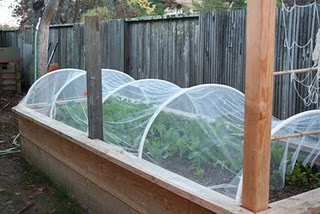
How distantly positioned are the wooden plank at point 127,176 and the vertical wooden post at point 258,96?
18 cm

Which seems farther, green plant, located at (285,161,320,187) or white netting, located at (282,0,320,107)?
white netting, located at (282,0,320,107)

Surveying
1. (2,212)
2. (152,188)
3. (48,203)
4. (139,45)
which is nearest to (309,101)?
(152,188)

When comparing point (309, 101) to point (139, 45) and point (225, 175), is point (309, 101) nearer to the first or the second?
point (225, 175)

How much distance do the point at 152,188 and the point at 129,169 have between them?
240 millimetres

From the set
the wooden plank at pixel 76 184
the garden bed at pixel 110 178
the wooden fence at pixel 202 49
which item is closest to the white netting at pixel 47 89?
the garden bed at pixel 110 178

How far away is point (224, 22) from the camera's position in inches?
205

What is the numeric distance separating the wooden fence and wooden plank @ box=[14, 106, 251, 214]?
2.05 metres

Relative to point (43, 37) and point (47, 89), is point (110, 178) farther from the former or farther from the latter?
point (43, 37)

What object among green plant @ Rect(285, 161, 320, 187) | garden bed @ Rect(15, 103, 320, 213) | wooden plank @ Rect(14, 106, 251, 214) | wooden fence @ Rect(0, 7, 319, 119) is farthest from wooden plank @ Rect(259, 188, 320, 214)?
wooden fence @ Rect(0, 7, 319, 119)

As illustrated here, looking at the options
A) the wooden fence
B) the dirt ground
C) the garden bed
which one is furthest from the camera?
the wooden fence

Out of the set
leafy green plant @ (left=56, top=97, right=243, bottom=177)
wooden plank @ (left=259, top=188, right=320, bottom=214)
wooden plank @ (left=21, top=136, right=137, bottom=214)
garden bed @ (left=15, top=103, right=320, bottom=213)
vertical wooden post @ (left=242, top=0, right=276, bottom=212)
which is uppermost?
vertical wooden post @ (left=242, top=0, right=276, bottom=212)

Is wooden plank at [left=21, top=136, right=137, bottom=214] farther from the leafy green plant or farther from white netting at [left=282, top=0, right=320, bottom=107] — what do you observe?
white netting at [left=282, top=0, right=320, bottom=107]

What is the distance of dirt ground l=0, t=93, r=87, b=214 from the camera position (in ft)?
13.0

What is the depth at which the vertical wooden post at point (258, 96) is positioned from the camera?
1877mm
